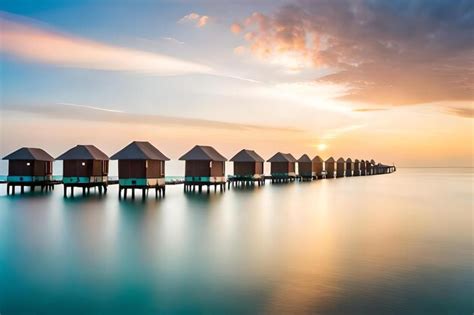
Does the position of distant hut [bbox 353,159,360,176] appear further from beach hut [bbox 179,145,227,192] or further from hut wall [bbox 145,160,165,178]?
hut wall [bbox 145,160,165,178]

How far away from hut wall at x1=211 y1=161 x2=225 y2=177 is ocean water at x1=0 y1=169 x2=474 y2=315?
11.1 m

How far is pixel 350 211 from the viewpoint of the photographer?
24.6 metres

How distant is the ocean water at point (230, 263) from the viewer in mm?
8492

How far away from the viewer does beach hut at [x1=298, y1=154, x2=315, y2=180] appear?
2328 inches

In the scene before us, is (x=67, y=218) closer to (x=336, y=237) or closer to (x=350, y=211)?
(x=336, y=237)

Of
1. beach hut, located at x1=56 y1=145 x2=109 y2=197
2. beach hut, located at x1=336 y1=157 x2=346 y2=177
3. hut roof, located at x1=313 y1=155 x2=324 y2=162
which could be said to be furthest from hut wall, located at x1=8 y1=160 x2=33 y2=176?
beach hut, located at x1=336 y1=157 x2=346 y2=177

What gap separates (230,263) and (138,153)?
16.4m

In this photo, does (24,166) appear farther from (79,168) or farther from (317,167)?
(317,167)

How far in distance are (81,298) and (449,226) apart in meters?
17.5

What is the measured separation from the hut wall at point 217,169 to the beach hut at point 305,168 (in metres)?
26.5

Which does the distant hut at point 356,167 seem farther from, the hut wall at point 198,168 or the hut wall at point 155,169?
the hut wall at point 155,169

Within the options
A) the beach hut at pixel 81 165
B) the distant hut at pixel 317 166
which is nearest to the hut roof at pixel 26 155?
the beach hut at pixel 81 165

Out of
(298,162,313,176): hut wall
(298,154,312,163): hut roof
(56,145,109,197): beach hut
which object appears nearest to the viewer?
(56,145,109,197): beach hut

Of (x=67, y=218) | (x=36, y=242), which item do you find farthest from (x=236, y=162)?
(x=36, y=242)
